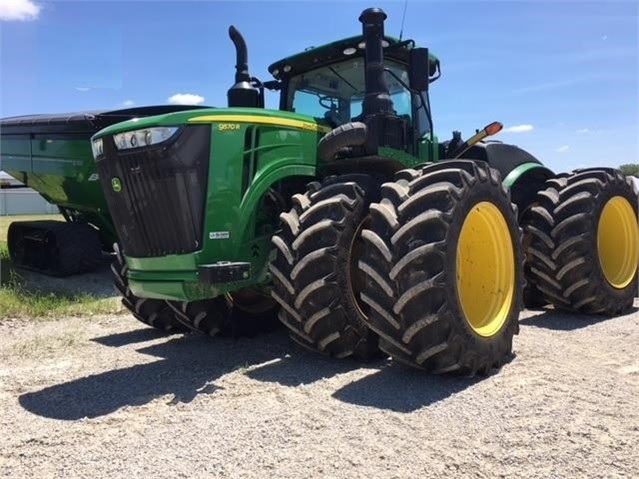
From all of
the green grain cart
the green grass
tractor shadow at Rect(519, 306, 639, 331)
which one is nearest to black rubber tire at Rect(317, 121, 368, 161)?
tractor shadow at Rect(519, 306, 639, 331)

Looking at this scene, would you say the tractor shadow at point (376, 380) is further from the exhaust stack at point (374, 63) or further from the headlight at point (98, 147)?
the exhaust stack at point (374, 63)

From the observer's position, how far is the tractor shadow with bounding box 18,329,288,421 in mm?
3734

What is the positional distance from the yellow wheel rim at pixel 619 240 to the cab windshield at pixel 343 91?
2.84 meters

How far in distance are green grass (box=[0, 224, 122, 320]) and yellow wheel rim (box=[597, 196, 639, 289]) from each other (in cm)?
582

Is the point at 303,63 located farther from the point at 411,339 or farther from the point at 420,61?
the point at 411,339

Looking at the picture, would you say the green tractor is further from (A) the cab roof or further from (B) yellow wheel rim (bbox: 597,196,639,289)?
(B) yellow wheel rim (bbox: 597,196,639,289)

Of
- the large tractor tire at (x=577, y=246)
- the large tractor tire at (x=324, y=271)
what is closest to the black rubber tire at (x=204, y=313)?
the large tractor tire at (x=324, y=271)

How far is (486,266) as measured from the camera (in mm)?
4680

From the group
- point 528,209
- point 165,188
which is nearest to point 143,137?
point 165,188

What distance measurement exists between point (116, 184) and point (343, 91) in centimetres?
244

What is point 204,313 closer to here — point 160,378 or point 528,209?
point 160,378

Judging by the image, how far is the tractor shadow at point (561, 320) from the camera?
5715 millimetres

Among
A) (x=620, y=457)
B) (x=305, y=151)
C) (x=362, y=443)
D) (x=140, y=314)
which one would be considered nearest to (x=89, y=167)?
(x=140, y=314)

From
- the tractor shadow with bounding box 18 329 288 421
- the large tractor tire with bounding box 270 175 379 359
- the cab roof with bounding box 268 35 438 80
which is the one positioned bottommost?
the tractor shadow with bounding box 18 329 288 421
